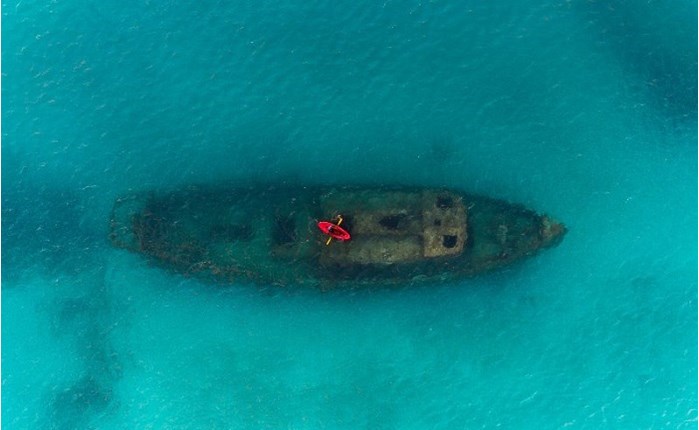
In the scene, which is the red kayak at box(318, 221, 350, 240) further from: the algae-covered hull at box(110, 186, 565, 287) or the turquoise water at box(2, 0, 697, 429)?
the turquoise water at box(2, 0, 697, 429)

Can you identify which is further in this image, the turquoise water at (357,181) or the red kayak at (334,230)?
the turquoise water at (357,181)

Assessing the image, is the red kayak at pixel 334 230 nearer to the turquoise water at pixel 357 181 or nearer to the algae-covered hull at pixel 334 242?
the algae-covered hull at pixel 334 242

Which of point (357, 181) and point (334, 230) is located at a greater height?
point (357, 181)

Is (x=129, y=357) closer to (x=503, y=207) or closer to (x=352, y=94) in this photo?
(x=352, y=94)

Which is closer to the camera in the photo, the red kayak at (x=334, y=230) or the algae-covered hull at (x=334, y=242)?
the red kayak at (x=334, y=230)

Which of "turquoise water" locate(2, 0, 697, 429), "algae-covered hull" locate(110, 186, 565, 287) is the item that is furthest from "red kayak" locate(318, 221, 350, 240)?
"turquoise water" locate(2, 0, 697, 429)

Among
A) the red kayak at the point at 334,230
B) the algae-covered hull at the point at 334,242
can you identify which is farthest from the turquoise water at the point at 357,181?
the red kayak at the point at 334,230

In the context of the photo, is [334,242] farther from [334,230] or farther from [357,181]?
[357,181]

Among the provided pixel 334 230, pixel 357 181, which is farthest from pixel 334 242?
pixel 357 181
